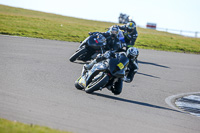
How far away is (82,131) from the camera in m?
5.45

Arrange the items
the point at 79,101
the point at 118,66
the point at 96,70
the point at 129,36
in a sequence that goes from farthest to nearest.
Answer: the point at 129,36 → the point at 96,70 → the point at 118,66 → the point at 79,101

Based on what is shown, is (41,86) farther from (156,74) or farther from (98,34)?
(156,74)

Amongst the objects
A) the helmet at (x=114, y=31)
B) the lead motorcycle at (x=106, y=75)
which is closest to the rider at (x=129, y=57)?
the lead motorcycle at (x=106, y=75)

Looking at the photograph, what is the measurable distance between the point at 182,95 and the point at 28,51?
687cm

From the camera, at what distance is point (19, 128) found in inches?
191

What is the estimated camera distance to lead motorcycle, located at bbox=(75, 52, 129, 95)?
8.28m

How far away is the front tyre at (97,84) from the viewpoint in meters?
8.28

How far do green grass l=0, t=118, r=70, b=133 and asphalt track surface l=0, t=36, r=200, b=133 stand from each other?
15.4 inches

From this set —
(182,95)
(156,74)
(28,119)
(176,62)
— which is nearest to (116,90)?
(182,95)

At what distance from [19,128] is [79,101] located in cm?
281

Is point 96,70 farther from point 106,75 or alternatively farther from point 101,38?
point 101,38

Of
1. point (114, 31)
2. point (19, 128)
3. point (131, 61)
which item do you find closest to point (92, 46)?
point (114, 31)

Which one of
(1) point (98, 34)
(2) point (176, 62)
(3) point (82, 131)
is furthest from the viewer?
(2) point (176, 62)

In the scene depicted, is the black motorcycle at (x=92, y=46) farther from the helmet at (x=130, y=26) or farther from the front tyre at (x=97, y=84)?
the front tyre at (x=97, y=84)
